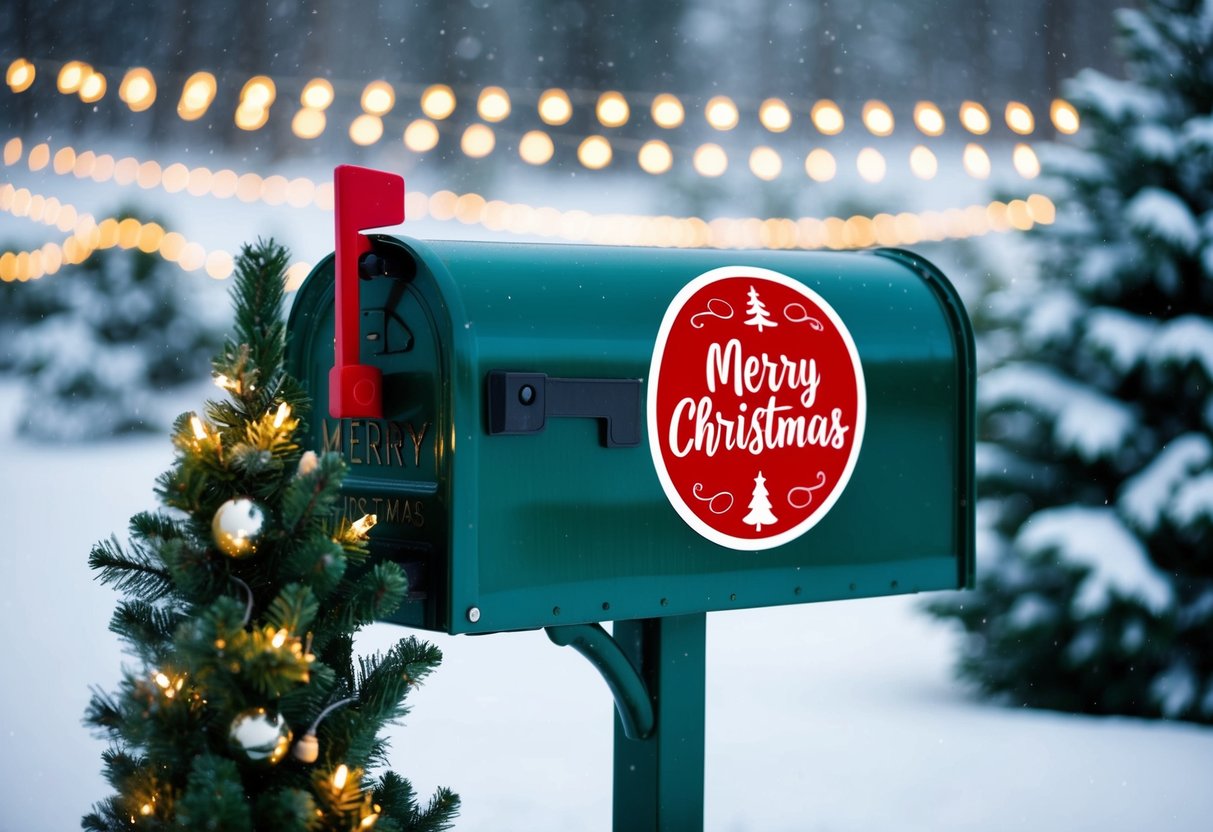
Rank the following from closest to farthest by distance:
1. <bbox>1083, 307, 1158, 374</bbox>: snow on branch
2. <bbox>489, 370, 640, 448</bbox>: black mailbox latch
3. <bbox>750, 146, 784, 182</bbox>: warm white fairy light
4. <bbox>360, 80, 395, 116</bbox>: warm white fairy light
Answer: <bbox>489, 370, 640, 448</bbox>: black mailbox latch → <bbox>360, 80, 395, 116</bbox>: warm white fairy light → <bbox>1083, 307, 1158, 374</bbox>: snow on branch → <bbox>750, 146, 784, 182</bbox>: warm white fairy light

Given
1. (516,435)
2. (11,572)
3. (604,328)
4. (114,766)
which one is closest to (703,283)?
(604,328)

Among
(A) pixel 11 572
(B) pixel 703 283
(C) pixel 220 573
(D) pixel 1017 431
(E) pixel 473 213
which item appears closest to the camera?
(C) pixel 220 573

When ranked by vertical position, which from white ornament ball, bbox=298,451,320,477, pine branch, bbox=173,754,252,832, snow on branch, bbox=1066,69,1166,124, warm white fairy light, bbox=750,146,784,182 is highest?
snow on branch, bbox=1066,69,1166,124

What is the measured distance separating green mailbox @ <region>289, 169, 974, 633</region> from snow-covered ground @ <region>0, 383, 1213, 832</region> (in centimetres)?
135

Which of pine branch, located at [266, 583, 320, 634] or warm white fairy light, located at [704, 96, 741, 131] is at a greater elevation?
warm white fairy light, located at [704, 96, 741, 131]

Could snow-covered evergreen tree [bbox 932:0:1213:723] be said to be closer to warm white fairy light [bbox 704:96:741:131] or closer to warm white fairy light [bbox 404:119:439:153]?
warm white fairy light [bbox 704:96:741:131]

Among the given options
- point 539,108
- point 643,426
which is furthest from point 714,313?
point 539,108

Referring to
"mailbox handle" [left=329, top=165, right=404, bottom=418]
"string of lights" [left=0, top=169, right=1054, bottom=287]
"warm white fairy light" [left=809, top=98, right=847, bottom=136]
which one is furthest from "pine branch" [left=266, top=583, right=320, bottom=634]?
"warm white fairy light" [left=809, top=98, right=847, bottom=136]

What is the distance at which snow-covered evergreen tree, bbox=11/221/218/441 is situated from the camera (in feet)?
35.5

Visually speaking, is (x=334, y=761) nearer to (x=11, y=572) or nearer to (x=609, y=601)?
(x=609, y=601)

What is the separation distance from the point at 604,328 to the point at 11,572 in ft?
20.8

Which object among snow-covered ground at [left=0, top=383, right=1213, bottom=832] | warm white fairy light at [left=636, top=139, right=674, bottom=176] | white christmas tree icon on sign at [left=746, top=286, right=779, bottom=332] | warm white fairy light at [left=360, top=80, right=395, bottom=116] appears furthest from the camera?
warm white fairy light at [left=636, top=139, right=674, bottom=176]

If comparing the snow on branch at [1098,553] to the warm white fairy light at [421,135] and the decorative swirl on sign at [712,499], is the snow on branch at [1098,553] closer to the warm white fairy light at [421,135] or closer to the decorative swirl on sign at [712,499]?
the warm white fairy light at [421,135]

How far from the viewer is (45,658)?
18.9 ft
